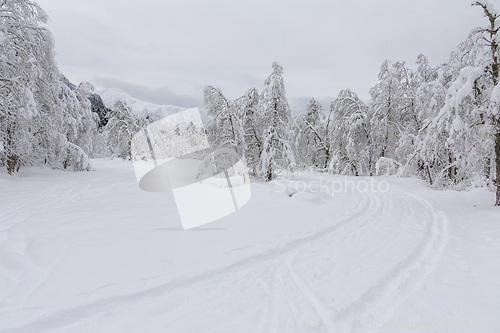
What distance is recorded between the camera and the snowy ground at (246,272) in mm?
2445

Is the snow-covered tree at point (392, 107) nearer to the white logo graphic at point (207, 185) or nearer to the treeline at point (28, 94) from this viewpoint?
the white logo graphic at point (207, 185)

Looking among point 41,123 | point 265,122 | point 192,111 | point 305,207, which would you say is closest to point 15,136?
point 41,123

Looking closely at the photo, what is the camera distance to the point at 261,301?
9.06ft

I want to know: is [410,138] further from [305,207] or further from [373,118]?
[305,207]

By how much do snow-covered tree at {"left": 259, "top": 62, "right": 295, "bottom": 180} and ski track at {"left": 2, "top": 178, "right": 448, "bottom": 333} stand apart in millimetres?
8894

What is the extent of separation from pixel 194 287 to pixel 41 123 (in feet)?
49.8

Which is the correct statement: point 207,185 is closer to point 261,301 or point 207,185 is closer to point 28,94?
point 261,301

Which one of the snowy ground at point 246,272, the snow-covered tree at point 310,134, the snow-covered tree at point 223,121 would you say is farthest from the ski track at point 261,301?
the snow-covered tree at point 310,134

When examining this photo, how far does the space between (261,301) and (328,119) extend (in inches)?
867

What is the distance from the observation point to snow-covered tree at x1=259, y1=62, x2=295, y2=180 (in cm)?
1284

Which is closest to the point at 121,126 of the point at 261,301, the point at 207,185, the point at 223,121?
the point at 223,121

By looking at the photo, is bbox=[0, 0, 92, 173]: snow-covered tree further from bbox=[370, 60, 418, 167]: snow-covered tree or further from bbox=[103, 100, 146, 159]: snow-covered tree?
bbox=[370, 60, 418, 167]: snow-covered tree

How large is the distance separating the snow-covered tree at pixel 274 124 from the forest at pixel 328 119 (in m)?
0.06

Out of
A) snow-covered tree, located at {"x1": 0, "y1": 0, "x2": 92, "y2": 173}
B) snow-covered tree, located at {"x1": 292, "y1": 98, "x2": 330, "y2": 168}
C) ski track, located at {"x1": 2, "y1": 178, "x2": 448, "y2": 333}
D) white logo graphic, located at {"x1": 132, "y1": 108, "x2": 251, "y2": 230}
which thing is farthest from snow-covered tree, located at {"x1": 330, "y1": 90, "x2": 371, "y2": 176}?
snow-covered tree, located at {"x1": 0, "y1": 0, "x2": 92, "y2": 173}
